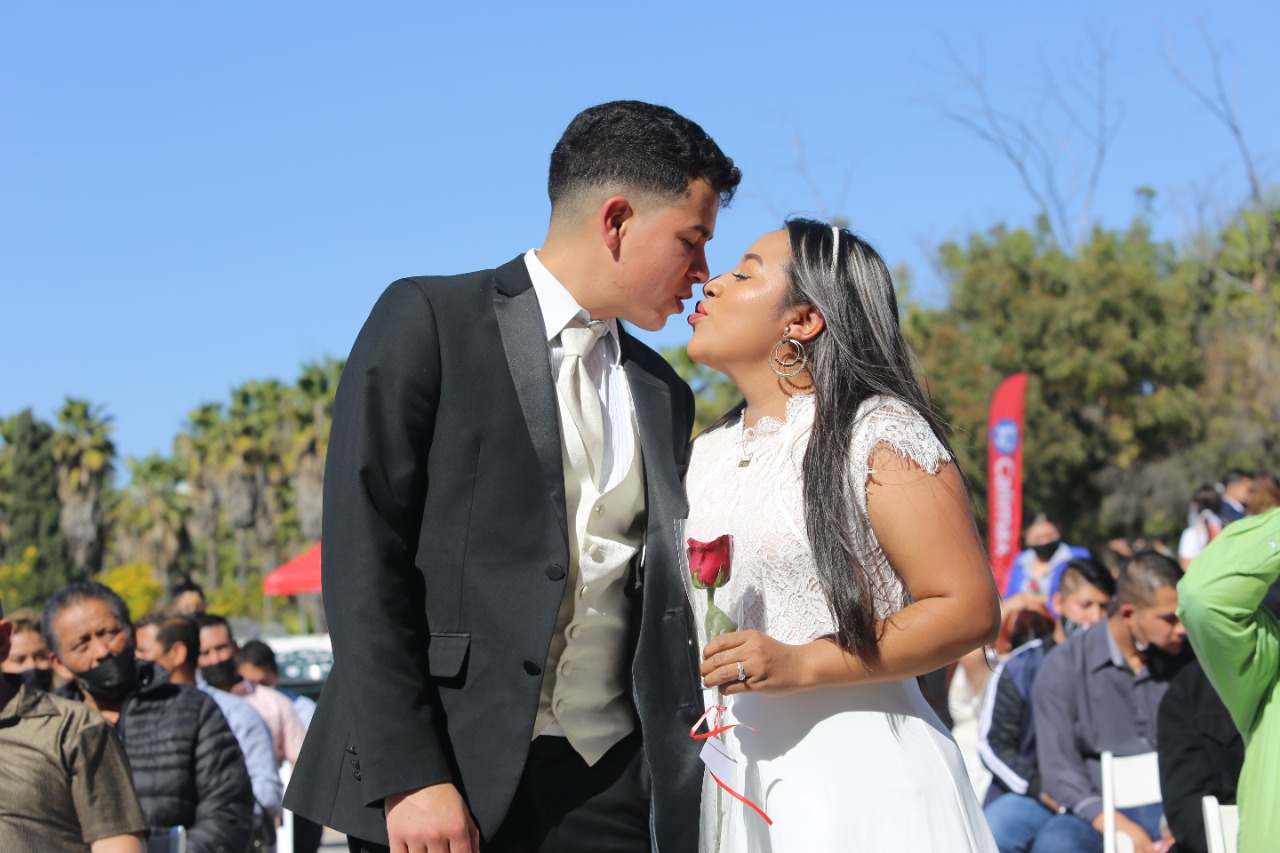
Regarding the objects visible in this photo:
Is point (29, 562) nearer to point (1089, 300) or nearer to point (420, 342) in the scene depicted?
point (1089, 300)

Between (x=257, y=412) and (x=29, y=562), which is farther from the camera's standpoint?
(x=29, y=562)

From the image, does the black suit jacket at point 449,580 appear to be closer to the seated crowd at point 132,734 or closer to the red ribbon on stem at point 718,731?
the red ribbon on stem at point 718,731

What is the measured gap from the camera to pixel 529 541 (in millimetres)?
2732

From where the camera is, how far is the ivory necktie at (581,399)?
2.92 meters

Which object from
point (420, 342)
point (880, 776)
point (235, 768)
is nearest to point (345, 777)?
point (420, 342)

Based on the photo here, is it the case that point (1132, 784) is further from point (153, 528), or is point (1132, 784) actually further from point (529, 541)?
point (153, 528)

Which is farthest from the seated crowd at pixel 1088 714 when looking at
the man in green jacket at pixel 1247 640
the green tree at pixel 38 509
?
the green tree at pixel 38 509

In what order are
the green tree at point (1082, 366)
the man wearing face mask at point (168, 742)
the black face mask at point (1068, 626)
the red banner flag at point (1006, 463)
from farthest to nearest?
the green tree at point (1082, 366), the red banner flag at point (1006, 463), the black face mask at point (1068, 626), the man wearing face mask at point (168, 742)

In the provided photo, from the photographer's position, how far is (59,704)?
158 inches

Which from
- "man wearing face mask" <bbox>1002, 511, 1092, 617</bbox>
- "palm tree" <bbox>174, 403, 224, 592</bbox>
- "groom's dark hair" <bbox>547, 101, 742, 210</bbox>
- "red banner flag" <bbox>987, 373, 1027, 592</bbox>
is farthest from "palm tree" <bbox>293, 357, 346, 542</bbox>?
"groom's dark hair" <bbox>547, 101, 742, 210</bbox>

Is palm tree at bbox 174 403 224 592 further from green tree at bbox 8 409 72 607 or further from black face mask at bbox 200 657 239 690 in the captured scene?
black face mask at bbox 200 657 239 690

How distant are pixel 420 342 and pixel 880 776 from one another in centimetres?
124

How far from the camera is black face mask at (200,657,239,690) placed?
25.6 ft

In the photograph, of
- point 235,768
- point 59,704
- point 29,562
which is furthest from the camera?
point 29,562
